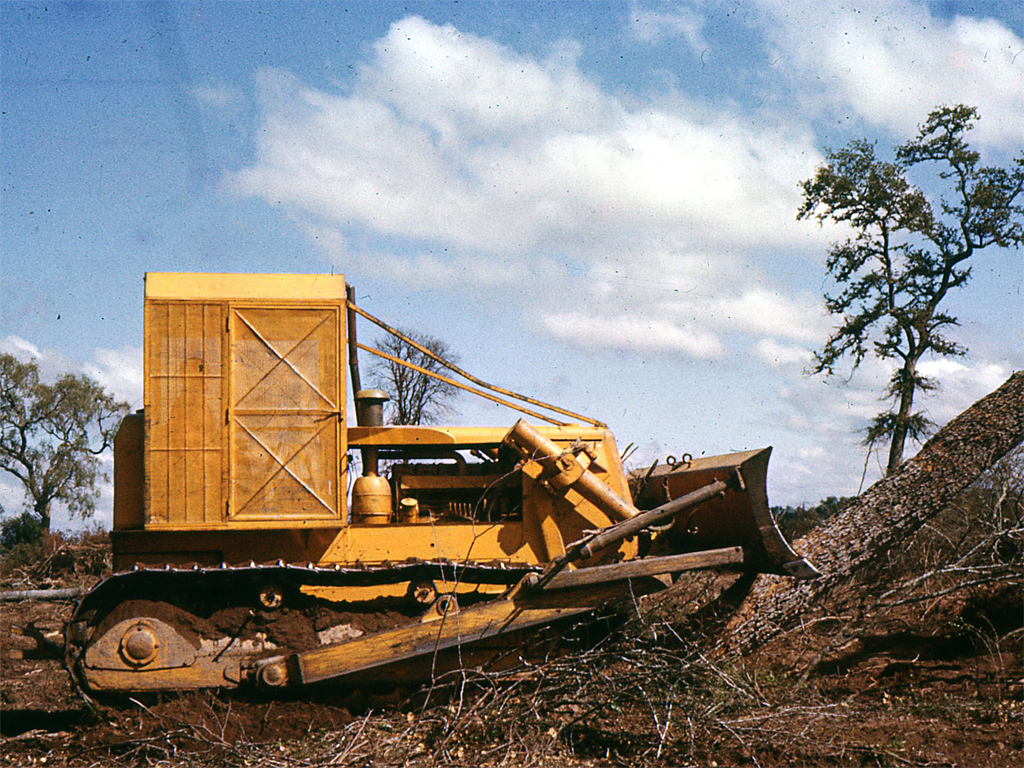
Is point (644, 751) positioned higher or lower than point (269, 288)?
lower

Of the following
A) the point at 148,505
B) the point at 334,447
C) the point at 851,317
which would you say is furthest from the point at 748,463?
the point at 851,317

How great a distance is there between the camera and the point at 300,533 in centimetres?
735

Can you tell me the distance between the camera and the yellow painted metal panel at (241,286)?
7.23 meters

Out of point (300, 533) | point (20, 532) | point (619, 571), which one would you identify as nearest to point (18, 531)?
point (20, 532)

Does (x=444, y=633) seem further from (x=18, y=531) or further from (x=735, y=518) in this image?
(x=18, y=531)

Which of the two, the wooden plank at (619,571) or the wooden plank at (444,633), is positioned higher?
the wooden plank at (619,571)

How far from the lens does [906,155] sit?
2278 cm

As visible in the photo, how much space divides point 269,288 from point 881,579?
Answer: 5.91m

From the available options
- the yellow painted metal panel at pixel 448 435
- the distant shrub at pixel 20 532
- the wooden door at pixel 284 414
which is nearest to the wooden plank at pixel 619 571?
the yellow painted metal panel at pixel 448 435

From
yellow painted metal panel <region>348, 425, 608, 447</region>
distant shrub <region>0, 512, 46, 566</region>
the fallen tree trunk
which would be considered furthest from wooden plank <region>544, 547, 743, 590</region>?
distant shrub <region>0, 512, 46, 566</region>

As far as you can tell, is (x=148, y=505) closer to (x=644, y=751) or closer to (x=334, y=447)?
(x=334, y=447)

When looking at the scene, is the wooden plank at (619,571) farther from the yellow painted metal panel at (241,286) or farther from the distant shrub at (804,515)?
the distant shrub at (804,515)

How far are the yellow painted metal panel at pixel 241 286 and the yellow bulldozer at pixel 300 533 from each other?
1 centimetres

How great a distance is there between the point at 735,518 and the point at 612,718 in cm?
196
